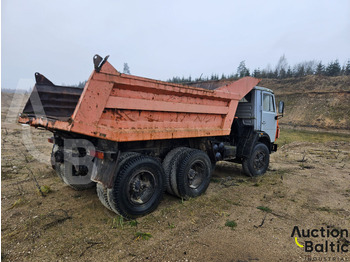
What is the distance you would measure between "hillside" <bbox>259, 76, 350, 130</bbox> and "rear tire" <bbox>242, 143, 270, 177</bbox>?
73.5 feet

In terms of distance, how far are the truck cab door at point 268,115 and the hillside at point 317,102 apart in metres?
21.8

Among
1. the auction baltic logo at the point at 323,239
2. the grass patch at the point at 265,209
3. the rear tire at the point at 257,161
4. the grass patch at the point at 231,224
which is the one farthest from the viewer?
the rear tire at the point at 257,161

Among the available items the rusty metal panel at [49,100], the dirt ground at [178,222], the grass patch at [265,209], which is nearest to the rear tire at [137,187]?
the dirt ground at [178,222]

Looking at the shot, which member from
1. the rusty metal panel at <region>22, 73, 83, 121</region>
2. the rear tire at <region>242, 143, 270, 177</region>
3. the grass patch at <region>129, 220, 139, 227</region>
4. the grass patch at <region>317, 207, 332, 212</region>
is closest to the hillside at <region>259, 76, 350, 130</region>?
the rear tire at <region>242, 143, 270, 177</region>

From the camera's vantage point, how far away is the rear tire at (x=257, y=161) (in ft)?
18.8

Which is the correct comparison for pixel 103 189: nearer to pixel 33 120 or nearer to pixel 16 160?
pixel 33 120

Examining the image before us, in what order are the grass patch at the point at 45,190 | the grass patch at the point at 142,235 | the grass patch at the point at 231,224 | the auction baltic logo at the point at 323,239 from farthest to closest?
the grass patch at the point at 45,190 < the grass patch at the point at 231,224 < the grass patch at the point at 142,235 < the auction baltic logo at the point at 323,239

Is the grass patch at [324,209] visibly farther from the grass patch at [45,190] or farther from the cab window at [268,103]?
the grass patch at [45,190]

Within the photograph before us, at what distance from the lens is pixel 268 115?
6.21 m

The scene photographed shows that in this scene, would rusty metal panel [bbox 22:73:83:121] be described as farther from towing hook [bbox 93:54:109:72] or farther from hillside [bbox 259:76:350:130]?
hillside [bbox 259:76:350:130]

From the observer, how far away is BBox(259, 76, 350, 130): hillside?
82.9ft

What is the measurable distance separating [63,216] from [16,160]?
4382 millimetres

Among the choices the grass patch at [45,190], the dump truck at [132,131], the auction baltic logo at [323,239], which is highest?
the dump truck at [132,131]

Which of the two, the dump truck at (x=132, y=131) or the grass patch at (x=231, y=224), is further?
the grass patch at (x=231, y=224)
